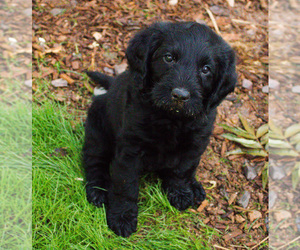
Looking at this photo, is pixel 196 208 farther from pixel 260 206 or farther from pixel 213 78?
pixel 213 78

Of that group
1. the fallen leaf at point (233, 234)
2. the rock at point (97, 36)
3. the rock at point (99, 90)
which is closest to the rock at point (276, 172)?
the fallen leaf at point (233, 234)

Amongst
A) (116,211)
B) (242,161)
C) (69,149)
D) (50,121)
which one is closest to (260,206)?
(242,161)

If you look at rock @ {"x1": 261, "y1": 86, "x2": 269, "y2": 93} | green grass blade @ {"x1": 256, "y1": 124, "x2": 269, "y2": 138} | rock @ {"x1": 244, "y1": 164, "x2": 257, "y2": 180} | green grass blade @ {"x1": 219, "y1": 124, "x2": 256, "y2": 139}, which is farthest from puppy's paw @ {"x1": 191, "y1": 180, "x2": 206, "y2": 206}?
rock @ {"x1": 261, "y1": 86, "x2": 269, "y2": 93}

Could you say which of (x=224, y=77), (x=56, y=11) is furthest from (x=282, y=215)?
(x=56, y=11)

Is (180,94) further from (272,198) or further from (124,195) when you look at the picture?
(272,198)

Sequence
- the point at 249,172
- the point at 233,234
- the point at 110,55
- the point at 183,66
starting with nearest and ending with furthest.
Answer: the point at 183,66 → the point at 233,234 → the point at 249,172 → the point at 110,55

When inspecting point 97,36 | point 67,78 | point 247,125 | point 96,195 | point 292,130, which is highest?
point 292,130
